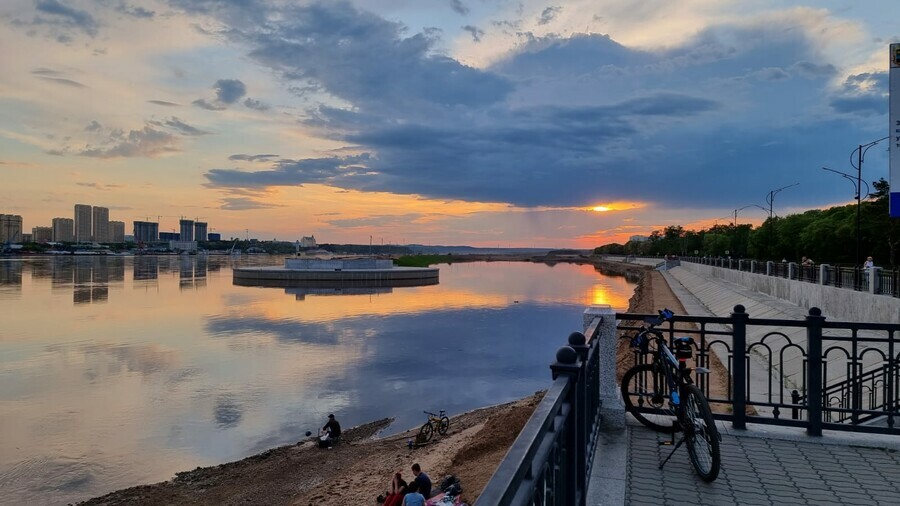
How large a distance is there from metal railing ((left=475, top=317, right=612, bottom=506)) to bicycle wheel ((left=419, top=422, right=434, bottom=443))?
12970mm

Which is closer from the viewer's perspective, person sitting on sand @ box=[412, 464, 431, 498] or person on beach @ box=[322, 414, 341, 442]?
person sitting on sand @ box=[412, 464, 431, 498]

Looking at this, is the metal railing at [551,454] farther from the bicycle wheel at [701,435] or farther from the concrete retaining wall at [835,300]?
the concrete retaining wall at [835,300]

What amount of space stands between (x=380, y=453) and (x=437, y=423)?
2.29m

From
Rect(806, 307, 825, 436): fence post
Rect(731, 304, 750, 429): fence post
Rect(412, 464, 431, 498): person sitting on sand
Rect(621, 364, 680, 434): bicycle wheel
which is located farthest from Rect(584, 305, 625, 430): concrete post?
Rect(412, 464, 431, 498): person sitting on sand

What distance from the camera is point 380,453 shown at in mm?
15828

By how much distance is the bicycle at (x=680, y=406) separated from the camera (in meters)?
5.00

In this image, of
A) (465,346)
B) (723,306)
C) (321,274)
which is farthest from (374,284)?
(723,306)

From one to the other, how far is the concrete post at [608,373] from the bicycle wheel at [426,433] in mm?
10845

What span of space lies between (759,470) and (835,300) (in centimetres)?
2079

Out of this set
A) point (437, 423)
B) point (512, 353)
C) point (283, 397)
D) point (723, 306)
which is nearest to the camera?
point (437, 423)

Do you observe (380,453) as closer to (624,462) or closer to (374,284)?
(624,462)

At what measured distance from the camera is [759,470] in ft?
17.8

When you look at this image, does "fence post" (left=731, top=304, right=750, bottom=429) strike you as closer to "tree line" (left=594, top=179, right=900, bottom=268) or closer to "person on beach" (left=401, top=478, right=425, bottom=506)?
"person on beach" (left=401, top=478, right=425, bottom=506)

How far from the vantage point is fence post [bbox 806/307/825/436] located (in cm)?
590
